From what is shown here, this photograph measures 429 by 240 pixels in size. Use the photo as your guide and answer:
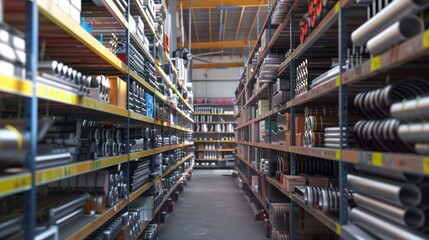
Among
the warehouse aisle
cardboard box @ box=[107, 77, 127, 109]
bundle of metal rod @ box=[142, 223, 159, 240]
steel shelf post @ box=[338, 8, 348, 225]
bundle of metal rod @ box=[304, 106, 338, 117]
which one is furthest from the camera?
the warehouse aisle

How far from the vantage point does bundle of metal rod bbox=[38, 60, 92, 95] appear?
1788 millimetres

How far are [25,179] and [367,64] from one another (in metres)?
1.59

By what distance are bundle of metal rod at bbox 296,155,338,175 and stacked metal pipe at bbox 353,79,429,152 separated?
6.46ft

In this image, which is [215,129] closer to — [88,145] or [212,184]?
[212,184]

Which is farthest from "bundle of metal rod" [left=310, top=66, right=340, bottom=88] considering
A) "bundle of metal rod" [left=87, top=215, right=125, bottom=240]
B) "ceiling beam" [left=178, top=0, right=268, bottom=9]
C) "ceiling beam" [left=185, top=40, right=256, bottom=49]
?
"ceiling beam" [left=185, top=40, right=256, bottom=49]

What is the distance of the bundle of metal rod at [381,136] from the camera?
1.66 m

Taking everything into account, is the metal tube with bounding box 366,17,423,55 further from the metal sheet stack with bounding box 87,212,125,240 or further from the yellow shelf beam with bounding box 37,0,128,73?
the metal sheet stack with bounding box 87,212,125,240

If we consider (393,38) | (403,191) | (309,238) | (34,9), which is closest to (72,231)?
(34,9)

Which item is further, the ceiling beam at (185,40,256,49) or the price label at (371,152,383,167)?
the ceiling beam at (185,40,256,49)

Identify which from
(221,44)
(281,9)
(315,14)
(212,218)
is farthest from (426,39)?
(221,44)

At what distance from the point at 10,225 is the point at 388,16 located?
183cm

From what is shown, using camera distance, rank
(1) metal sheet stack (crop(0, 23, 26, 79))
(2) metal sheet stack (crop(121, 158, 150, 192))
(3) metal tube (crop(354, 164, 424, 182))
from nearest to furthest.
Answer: (1) metal sheet stack (crop(0, 23, 26, 79)) → (3) metal tube (crop(354, 164, 424, 182)) → (2) metal sheet stack (crop(121, 158, 150, 192))

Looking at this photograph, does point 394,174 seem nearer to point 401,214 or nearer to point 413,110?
point 401,214

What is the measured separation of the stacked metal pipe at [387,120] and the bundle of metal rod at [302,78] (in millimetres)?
1208
